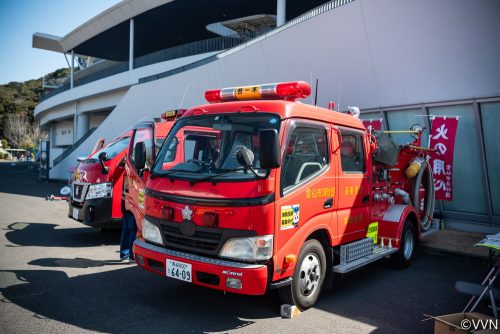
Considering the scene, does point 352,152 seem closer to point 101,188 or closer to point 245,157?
point 245,157

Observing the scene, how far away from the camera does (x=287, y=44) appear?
441 inches

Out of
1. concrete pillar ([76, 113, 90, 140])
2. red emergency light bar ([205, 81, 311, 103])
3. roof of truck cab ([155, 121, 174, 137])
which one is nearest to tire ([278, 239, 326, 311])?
red emergency light bar ([205, 81, 311, 103])

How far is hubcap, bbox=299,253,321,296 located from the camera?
4.16 m

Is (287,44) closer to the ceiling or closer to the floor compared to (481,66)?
closer to the ceiling

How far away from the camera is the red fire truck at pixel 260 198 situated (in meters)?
3.68

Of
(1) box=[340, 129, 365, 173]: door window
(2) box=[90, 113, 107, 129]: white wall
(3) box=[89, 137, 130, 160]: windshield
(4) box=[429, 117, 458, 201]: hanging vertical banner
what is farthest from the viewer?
(2) box=[90, 113, 107, 129]: white wall

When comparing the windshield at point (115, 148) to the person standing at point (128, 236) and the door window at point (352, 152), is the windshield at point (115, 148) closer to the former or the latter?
the person standing at point (128, 236)

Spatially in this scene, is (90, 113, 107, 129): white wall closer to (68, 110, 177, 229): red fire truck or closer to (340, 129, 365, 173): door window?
(68, 110, 177, 229): red fire truck

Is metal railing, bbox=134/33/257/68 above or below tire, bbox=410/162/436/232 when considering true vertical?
above

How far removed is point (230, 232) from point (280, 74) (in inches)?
347

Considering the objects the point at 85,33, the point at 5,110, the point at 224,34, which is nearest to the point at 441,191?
the point at 224,34

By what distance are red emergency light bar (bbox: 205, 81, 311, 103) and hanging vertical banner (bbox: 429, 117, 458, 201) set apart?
5.23 meters

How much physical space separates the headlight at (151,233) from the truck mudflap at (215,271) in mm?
→ 147

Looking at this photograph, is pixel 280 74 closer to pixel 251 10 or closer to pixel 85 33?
pixel 251 10
